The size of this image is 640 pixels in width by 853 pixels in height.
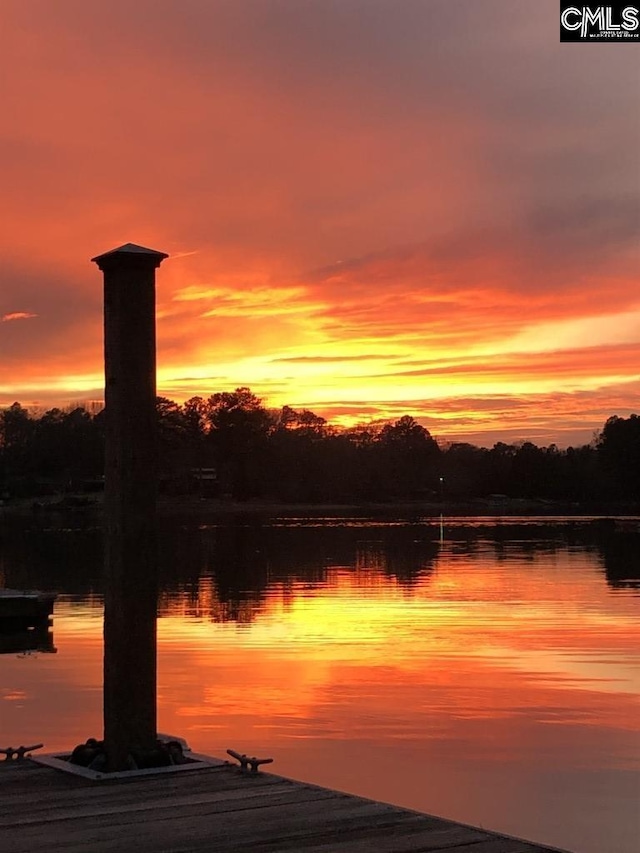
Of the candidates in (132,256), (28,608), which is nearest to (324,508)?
(28,608)

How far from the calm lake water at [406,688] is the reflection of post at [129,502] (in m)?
3.76

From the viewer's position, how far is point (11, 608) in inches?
971

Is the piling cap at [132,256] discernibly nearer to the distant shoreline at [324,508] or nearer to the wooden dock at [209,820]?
the wooden dock at [209,820]

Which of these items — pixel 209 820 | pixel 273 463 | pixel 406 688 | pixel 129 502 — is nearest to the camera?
pixel 209 820

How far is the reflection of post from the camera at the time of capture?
743 centimetres

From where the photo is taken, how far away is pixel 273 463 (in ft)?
502

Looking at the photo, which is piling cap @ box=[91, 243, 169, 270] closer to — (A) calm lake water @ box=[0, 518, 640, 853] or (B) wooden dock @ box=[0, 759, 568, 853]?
(B) wooden dock @ box=[0, 759, 568, 853]

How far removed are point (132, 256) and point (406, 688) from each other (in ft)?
33.3

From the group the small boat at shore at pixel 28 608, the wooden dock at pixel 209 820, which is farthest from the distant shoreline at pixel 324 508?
the wooden dock at pixel 209 820

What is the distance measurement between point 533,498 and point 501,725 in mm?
140289

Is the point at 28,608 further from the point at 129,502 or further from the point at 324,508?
the point at 324,508

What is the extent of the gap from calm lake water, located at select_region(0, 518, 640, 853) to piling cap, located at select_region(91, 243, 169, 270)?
5.41 metres

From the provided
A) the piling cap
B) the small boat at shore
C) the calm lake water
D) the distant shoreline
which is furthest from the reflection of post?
the distant shoreline

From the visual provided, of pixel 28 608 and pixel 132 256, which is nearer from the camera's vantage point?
pixel 132 256
